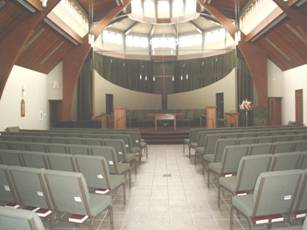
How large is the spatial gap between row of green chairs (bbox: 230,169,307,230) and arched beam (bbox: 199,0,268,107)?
1081 centimetres

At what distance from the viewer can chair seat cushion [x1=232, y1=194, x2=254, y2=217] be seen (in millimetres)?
2891

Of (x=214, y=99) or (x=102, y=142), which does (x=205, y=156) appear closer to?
(x=102, y=142)

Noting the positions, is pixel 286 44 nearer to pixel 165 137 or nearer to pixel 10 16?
pixel 165 137

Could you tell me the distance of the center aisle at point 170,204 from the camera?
11.9 feet

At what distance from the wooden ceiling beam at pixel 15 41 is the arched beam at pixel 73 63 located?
Result: 15.5 feet

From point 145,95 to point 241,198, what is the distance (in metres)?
14.6

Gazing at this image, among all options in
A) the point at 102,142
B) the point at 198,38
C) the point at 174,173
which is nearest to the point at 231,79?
the point at 198,38

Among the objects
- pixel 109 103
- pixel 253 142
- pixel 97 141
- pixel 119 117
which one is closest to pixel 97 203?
pixel 97 141

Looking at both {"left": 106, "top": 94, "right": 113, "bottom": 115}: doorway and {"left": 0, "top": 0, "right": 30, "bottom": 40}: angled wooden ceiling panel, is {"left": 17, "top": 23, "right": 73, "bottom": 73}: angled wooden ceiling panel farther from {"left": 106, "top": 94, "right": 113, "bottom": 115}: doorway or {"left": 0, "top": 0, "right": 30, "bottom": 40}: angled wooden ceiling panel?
{"left": 106, "top": 94, "right": 113, "bottom": 115}: doorway

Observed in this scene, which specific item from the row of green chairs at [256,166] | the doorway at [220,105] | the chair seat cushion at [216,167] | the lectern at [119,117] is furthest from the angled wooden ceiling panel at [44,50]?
the row of green chairs at [256,166]

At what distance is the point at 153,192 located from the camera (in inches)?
199

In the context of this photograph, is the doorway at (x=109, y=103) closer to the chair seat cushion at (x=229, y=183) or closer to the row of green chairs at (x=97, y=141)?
the row of green chairs at (x=97, y=141)

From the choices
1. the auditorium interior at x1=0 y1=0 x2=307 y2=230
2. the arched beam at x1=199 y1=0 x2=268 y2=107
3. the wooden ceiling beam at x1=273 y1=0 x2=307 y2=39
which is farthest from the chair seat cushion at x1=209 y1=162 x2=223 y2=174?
the arched beam at x1=199 y1=0 x2=268 y2=107

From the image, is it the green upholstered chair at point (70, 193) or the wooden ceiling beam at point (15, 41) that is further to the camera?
the wooden ceiling beam at point (15, 41)
